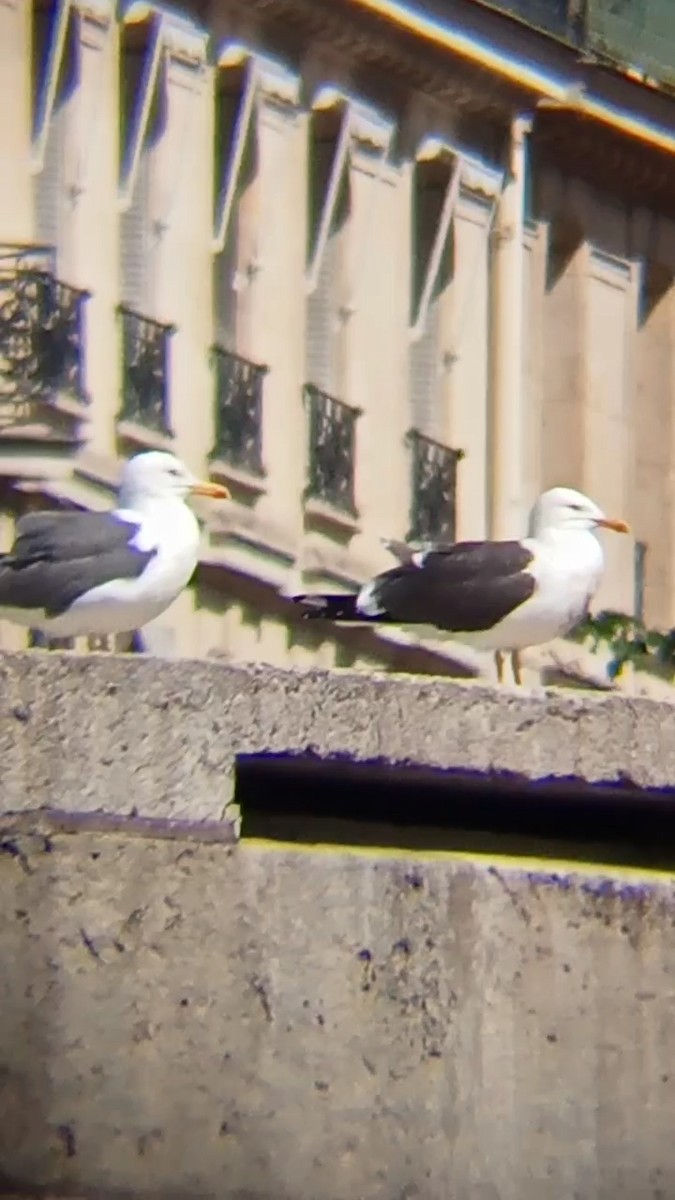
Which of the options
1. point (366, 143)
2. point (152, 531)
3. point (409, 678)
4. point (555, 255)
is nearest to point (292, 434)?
point (366, 143)

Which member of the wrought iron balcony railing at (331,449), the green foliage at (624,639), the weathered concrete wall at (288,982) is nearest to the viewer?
the weathered concrete wall at (288,982)

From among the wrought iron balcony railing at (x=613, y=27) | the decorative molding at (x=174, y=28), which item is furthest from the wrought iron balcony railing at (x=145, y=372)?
the wrought iron balcony railing at (x=613, y=27)

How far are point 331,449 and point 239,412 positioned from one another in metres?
1.31

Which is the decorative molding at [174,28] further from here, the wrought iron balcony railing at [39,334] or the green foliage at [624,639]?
the green foliage at [624,639]

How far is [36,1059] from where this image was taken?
6.75 meters

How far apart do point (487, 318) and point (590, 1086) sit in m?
25.4

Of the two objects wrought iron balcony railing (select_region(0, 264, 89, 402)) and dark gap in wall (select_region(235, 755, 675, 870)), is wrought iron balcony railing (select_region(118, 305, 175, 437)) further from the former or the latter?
dark gap in wall (select_region(235, 755, 675, 870))

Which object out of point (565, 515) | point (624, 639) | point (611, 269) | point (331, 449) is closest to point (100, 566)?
point (565, 515)

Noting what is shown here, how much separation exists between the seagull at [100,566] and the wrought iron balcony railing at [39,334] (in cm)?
1211

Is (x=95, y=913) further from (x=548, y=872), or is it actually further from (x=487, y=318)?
(x=487, y=318)

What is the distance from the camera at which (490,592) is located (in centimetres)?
1243

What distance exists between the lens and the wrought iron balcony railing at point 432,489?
30.7 metres

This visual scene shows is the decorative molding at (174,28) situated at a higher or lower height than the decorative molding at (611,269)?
lower

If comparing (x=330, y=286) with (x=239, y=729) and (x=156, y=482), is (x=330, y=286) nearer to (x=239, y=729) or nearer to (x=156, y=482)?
(x=156, y=482)
